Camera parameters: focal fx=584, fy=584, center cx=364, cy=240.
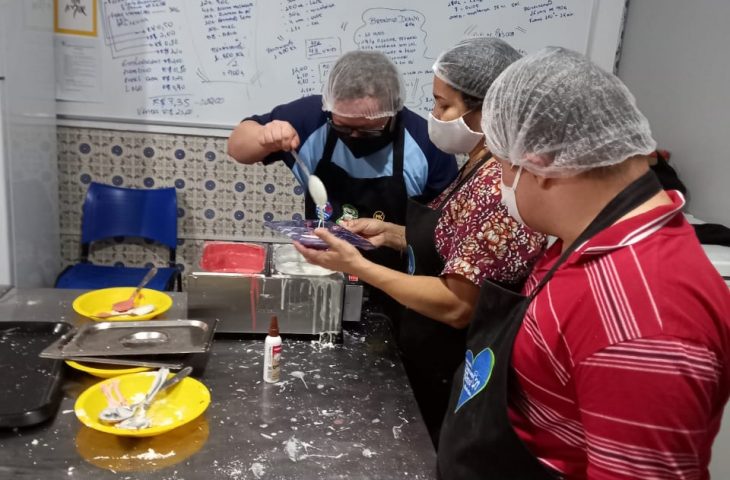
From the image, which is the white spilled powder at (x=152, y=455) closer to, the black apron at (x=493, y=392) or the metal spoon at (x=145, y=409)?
the metal spoon at (x=145, y=409)

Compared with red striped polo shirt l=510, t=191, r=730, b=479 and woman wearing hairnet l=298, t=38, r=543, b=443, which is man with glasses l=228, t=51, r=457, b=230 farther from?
red striped polo shirt l=510, t=191, r=730, b=479

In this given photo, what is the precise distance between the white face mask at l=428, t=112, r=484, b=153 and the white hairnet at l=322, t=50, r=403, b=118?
0.99 ft

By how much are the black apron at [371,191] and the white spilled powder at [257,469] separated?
0.98 metres

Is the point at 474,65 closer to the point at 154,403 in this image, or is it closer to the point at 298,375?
the point at 298,375

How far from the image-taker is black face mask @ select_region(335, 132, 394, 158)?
2.00 meters

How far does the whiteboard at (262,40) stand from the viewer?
9.86 feet

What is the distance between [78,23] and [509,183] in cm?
272

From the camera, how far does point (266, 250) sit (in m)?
1.79

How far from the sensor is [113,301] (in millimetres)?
1789

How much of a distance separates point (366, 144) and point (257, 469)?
3.96ft

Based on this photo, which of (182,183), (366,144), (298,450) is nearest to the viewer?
(298,450)

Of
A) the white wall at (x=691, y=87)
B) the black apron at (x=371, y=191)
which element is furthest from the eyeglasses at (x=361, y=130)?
the white wall at (x=691, y=87)

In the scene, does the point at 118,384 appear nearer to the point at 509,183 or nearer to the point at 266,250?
the point at 266,250

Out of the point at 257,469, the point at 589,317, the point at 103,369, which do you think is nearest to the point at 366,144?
the point at 103,369
